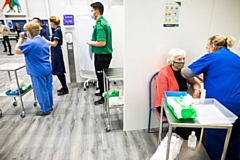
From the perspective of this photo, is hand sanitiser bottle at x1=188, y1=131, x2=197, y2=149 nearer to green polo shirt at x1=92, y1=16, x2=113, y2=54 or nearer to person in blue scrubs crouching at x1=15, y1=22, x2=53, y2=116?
green polo shirt at x1=92, y1=16, x2=113, y2=54

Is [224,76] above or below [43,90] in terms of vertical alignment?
above

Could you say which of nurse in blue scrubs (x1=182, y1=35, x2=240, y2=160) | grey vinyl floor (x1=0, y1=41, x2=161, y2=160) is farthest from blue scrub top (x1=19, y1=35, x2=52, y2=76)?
nurse in blue scrubs (x1=182, y1=35, x2=240, y2=160)

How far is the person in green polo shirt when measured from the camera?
2426 millimetres

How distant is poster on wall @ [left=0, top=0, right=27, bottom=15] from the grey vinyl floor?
755 centimetres

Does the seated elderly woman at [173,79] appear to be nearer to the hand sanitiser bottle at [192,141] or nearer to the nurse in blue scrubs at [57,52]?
the hand sanitiser bottle at [192,141]

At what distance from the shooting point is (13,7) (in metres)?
8.71

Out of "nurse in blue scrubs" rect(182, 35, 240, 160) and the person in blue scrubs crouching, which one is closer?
"nurse in blue scrubs" rect(182, 35, 240, 160)

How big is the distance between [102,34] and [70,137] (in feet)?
4.84

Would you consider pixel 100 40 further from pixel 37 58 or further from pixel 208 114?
pixel 208 114

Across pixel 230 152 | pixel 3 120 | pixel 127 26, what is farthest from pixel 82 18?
pixel 230 152

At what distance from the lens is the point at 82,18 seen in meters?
3.33

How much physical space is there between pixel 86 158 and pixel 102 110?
108cm

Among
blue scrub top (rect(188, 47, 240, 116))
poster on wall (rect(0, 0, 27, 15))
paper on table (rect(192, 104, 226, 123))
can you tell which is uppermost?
poster on wall (rect(0, 0, 27, 15))

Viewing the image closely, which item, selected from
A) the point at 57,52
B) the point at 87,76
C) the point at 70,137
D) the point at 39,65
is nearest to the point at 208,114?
the point at 70,137
